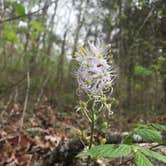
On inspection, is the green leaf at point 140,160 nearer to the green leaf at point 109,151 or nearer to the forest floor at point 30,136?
the green leaf at point 109,151

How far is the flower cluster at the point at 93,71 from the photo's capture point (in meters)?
1.76

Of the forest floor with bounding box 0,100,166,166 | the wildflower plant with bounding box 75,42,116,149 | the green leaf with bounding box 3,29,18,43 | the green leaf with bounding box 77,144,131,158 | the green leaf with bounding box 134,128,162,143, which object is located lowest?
the forest floor with bounding box 0,100,166,166

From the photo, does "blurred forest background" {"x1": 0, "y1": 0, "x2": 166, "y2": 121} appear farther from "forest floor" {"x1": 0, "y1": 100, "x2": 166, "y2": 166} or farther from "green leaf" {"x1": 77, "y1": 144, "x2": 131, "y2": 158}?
"green leaf" {"x1": 77, "y1": 144, "x2": 131, "y2": 158}

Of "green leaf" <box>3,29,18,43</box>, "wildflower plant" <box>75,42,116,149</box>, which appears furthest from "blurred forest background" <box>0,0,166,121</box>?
"wildflower plant" <box>75,42,116,149</box>

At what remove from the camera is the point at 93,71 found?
1.77m

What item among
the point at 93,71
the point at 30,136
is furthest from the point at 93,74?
the point at 30,136

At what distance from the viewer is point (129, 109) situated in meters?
8.36

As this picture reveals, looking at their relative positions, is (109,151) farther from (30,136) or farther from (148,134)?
(30,136)

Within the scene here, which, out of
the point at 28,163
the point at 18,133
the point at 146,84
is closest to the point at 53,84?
the point at 146,84

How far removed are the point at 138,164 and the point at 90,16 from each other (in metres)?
12.6

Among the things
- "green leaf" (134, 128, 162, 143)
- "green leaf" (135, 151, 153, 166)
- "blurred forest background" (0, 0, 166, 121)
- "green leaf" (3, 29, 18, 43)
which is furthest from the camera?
"blurred forest background" (0, 0, 166, 121)

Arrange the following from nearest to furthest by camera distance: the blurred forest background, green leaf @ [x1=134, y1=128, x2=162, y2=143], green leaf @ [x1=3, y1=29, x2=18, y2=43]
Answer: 1. green leaf @ [x1=134, y1=128, x2=162, y2=143]
2. green leaf @ [x1=3, y1=29, x2=18, y2=43]
3. the blurred forest background

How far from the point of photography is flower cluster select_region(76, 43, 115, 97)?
1765 mm

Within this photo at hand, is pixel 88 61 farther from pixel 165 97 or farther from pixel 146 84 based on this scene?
pixel 146 84
